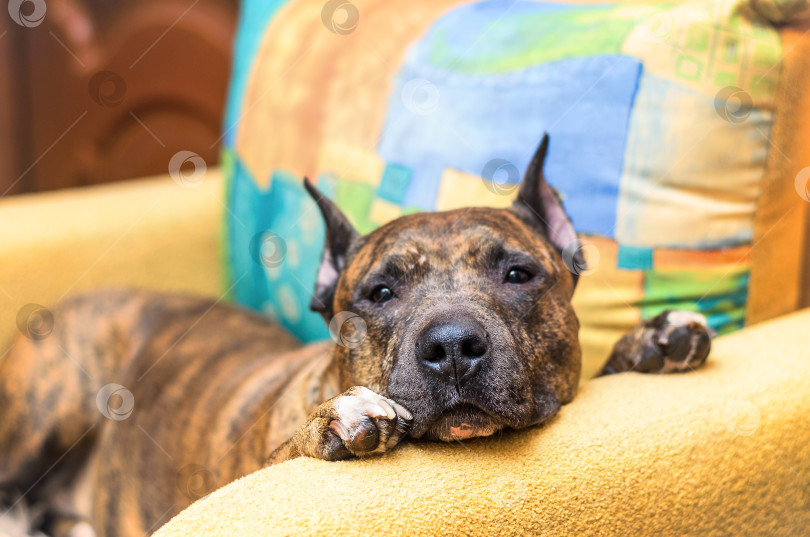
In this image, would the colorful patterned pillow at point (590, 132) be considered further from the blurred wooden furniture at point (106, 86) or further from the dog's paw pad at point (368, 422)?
the blurred wooden furniture at point (106, 86)

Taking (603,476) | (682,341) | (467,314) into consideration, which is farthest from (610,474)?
(682,341)

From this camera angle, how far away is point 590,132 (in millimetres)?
1708

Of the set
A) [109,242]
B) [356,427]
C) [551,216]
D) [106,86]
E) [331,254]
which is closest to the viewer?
[356,427]

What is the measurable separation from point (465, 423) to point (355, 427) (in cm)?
19

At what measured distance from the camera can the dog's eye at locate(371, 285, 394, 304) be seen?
4.89ft

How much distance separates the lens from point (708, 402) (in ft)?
4.10

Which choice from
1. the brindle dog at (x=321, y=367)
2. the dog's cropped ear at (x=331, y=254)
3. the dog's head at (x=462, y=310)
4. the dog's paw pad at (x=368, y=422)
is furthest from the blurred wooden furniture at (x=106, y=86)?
the dog's paw pad at (x=368, y=422)

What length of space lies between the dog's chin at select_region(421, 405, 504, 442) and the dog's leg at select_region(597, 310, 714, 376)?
1.67 ft

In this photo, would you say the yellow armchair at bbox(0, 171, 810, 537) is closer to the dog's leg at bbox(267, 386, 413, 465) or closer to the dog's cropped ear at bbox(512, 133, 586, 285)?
the dog's leg at bbox(267, 386, 413, 465)

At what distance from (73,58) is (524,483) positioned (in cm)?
367

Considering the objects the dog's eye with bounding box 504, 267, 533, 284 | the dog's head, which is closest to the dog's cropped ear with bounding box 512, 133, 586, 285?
the dog's head

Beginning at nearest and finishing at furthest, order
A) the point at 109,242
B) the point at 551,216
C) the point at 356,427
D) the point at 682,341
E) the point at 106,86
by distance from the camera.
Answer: the point at 356,427
the point at 682,341
the point at 551,216
the point at 109,242
the point at 106,86

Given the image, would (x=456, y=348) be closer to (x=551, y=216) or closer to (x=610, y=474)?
(x=610, y=474)

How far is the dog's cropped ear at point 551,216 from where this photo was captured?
160cm
